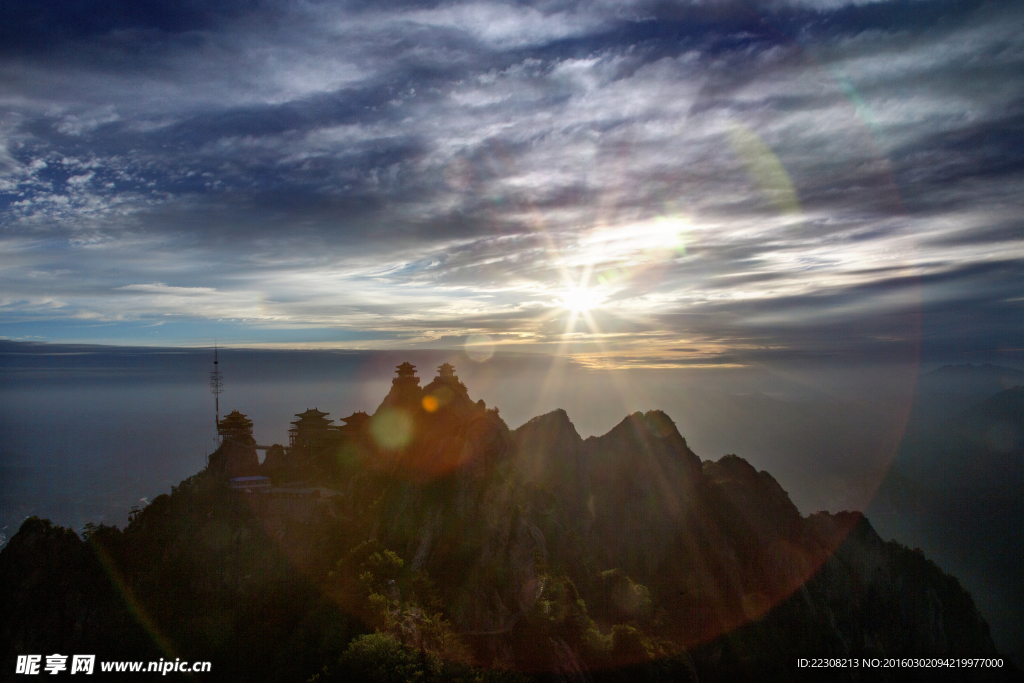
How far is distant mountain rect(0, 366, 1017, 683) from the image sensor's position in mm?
30250

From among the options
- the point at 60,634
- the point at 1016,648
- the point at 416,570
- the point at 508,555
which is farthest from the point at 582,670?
the point at 1016,648

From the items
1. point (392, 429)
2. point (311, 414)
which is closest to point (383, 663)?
point (392, 429)

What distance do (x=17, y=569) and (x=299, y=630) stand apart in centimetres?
1669

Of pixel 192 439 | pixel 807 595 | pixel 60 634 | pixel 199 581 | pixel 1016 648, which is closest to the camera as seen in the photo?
pixel 60 634

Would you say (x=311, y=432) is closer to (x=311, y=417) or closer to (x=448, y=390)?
(x=311, y=417)

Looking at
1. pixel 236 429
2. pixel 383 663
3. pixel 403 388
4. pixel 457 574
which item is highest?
pixel 403 388

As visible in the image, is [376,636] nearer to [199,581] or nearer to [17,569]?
[199,581]

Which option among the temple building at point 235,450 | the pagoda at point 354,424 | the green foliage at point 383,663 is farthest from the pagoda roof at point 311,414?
the green foliage at point 383,663

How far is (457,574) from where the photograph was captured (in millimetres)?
35406

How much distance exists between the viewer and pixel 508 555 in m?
36.6

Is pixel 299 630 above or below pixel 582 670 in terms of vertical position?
above

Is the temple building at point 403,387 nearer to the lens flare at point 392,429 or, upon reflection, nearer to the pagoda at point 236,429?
the lens flare at point 392,429

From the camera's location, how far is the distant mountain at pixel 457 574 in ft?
99.2

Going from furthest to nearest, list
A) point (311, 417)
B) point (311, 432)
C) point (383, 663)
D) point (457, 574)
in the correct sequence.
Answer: point (311, 417), point (311, 432), point (457, 574), point (383, 663)
